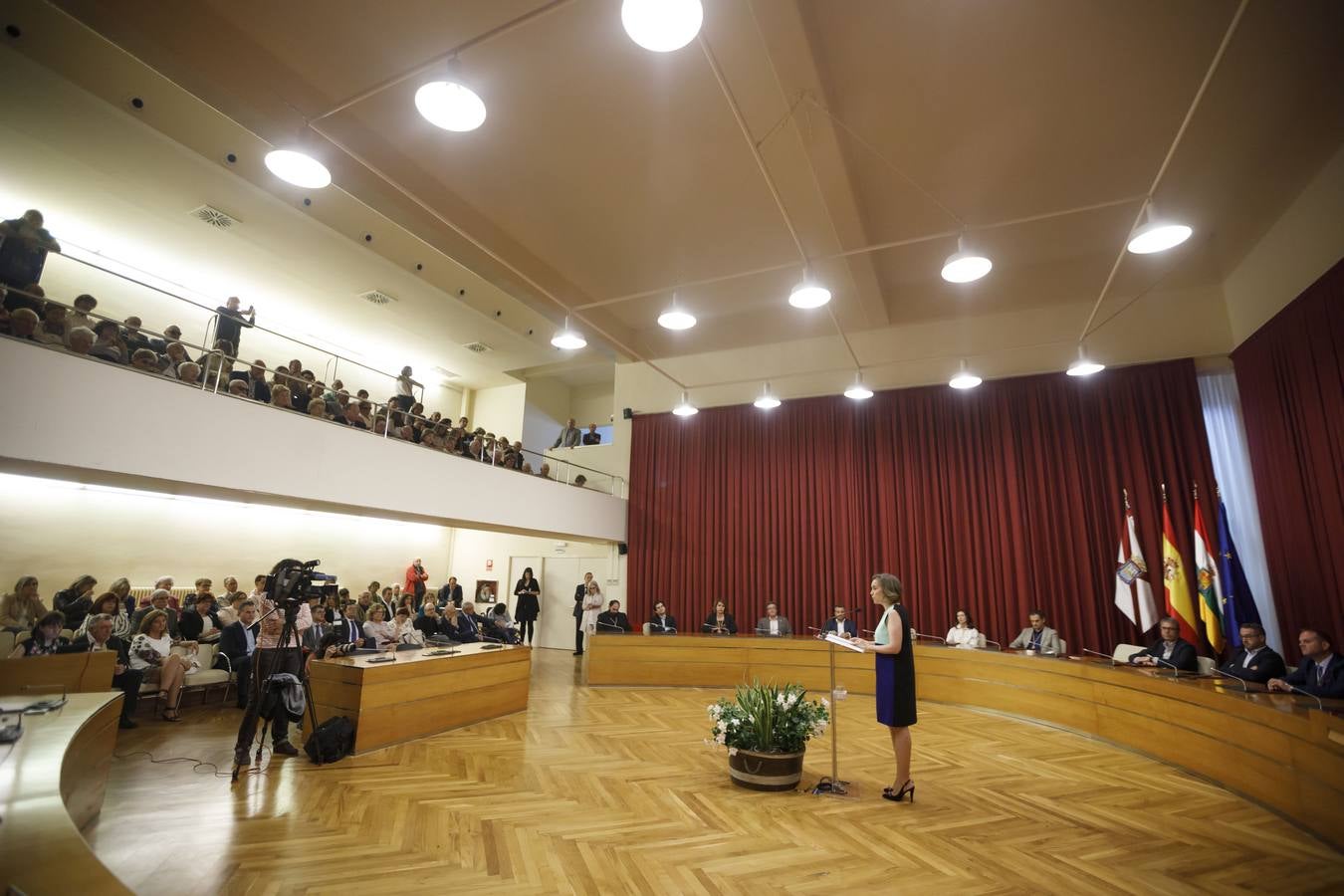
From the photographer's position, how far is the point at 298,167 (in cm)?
371

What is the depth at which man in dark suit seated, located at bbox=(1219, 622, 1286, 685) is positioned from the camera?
16.4 ft

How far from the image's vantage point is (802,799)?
393 cm

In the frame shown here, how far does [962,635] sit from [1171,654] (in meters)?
2.42

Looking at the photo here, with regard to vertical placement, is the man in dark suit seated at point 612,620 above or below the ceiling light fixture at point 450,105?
below

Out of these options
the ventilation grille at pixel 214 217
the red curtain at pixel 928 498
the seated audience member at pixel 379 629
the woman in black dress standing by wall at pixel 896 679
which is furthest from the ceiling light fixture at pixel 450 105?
the red curtain at pixel 928 498

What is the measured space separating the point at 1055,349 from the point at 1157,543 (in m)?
2.85

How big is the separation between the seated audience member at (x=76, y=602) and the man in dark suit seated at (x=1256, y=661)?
10442mm

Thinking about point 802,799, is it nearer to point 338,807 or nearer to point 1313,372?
point 338,807

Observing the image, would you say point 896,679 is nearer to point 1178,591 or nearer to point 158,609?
point 1178,591

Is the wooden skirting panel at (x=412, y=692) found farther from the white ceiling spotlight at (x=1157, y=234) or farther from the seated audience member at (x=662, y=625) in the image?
the white ceiling spotlight at (x=1157, y=234)

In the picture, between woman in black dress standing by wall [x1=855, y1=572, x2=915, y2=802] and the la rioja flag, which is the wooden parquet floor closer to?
woman in black dress standing by wall [x1=855, y1=572, x2=915, y2=802]

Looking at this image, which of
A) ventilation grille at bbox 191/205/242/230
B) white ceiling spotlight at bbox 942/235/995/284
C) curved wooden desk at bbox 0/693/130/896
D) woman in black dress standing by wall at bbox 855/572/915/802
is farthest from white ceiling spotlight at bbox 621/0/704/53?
ventilation grille at bbox 191/205/242/230

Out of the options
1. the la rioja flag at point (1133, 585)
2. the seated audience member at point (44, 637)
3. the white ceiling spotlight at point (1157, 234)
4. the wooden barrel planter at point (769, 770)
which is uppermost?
the white ceiling spotlight at point (1157, 234)

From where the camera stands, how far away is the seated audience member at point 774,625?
29.5 feet
